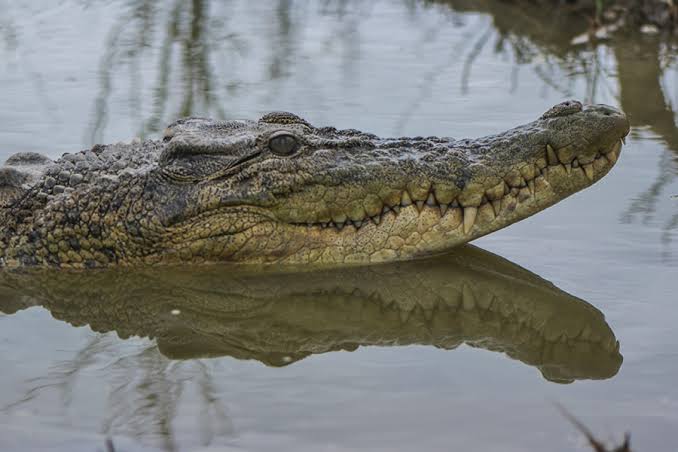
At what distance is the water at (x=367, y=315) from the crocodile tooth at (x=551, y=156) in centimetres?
55

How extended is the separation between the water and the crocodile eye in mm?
616

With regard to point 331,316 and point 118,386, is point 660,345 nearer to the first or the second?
point 331,316

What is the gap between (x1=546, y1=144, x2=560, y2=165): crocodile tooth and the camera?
5.14 metres

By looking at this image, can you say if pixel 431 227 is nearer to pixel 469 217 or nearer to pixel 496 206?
pixel 469 217

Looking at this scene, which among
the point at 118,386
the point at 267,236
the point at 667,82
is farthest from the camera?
the point at 667,82

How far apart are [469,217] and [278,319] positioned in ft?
3.41

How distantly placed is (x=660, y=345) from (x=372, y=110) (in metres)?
3.81

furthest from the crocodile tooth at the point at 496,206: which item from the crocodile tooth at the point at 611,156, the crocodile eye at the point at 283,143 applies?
the crocodile eye at the point at 283,143

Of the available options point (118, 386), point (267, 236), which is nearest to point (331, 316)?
point (267, 236)

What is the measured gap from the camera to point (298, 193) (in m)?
5.30

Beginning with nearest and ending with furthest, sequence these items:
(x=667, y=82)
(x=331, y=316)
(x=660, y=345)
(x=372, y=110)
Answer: (x=660, y=345) < (x=331, y=316) < (x=372, y=110) < (x=667, y=82)

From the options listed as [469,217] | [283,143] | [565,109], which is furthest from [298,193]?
[565,109]

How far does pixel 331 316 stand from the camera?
16.2 feet

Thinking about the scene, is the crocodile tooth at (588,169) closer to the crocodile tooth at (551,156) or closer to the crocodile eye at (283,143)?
the crocodile tooth at (551,156)
